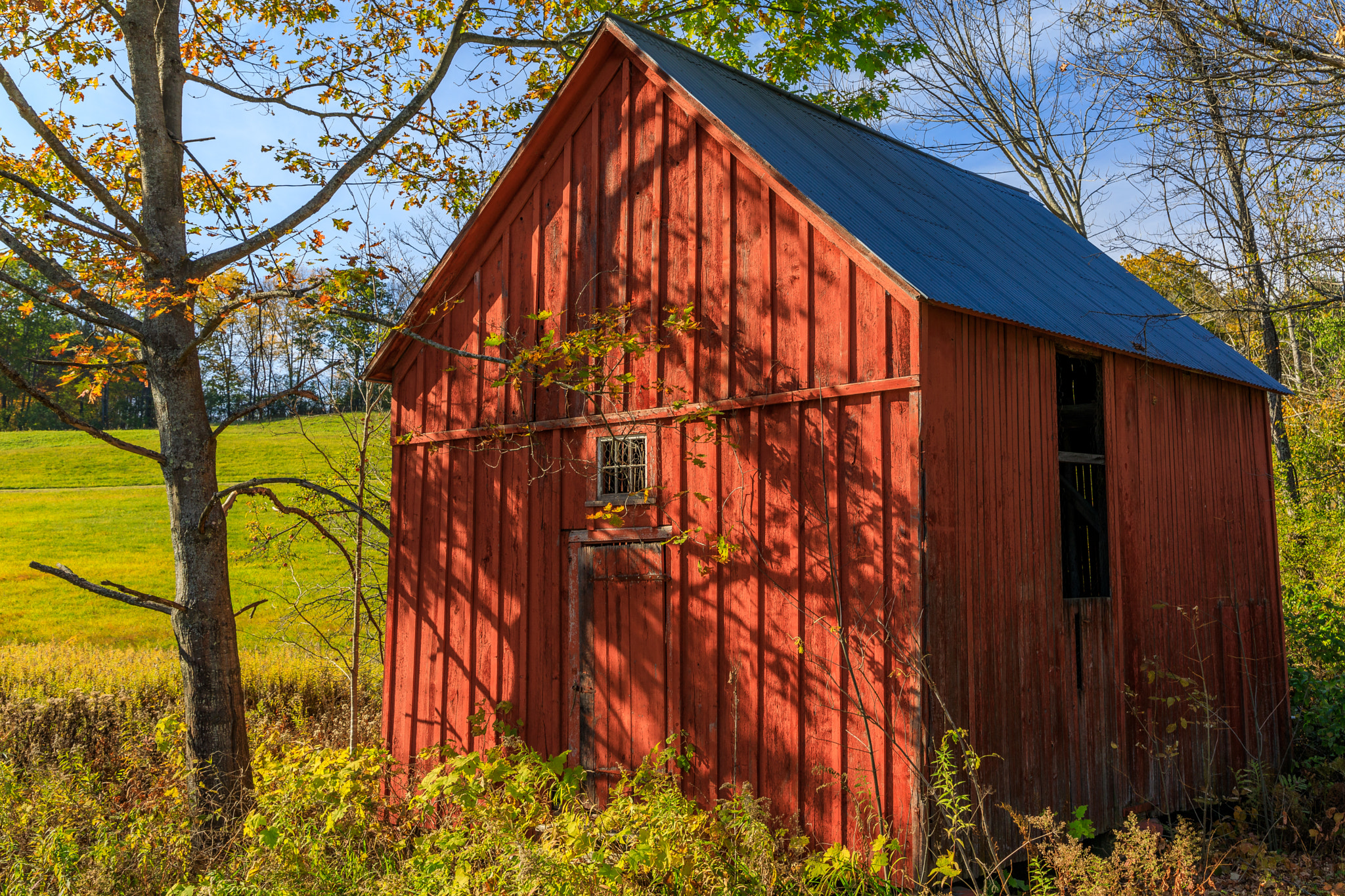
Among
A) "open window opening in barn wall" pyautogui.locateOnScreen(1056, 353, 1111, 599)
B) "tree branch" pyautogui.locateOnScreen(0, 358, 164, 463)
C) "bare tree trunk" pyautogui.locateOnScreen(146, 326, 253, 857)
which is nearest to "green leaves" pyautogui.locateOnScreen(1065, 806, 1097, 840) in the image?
"open window opening in barn wall" pyautogui.locateOnScreen(1056, 353, 1111, 599)

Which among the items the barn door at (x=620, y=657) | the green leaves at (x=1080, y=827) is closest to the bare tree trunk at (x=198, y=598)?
the barn door at (x=620, y=657)

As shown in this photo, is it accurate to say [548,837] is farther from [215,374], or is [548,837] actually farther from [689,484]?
[215,374]

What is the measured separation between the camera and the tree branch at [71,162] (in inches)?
317

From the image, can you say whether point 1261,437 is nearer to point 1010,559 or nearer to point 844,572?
point 1010,559

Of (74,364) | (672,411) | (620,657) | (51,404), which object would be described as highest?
(74,364)

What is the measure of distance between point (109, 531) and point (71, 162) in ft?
90.1

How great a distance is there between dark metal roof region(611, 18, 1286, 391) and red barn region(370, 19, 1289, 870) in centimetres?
6

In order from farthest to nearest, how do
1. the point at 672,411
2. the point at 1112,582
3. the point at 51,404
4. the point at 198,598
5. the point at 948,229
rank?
the point at 198,598 → the point at 948,229 → the point at 1112,582 → the point at 51,404 → the point at 672,411

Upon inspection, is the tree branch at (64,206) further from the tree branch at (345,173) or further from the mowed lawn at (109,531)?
the mowed lawn at (109,531)

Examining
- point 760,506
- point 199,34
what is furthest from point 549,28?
point 760,506

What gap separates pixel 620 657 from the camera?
752 cm

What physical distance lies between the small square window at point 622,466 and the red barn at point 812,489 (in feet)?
0.12

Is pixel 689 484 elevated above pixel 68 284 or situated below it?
below

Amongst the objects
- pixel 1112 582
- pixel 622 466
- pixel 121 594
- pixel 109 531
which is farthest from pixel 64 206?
pixel 109 531
